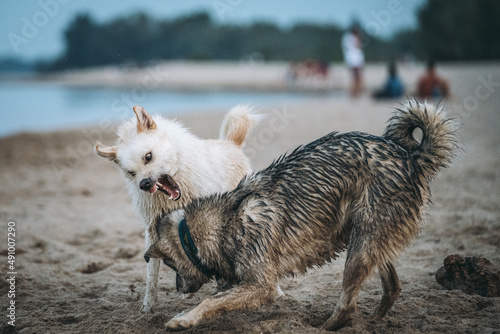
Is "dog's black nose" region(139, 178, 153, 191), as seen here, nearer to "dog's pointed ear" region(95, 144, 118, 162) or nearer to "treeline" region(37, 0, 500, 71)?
"dog's pointed ear" region(95, 144, 118, 162)

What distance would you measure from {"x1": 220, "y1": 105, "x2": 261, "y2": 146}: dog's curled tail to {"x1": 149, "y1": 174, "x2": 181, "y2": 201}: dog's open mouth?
1.26 meters

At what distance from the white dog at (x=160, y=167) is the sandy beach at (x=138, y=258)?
71cm

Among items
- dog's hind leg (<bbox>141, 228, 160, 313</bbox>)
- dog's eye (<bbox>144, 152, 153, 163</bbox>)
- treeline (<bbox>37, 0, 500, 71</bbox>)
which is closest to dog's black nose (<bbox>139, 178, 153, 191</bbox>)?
dog's eye (<bbox>144, 152, 153, 163</bbox>)

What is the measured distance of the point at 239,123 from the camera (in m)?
5.22

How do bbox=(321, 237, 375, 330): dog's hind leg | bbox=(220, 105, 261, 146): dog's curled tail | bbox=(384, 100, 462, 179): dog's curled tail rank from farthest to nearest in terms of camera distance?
bbox=(220, 105, 261, 146): dog's curled tail, bbox=(384, 100, 462, 179): dog's curled tail, bbox=(321, 237, 375, 330): dog's hind leg

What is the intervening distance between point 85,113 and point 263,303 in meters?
23.3

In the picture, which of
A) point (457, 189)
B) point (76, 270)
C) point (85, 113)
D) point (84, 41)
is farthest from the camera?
point (84, 41)

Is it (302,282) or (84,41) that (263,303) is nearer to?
(302,282)

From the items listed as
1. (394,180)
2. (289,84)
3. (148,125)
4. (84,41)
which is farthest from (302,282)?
(84,41)

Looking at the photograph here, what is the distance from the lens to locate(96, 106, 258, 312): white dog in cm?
402

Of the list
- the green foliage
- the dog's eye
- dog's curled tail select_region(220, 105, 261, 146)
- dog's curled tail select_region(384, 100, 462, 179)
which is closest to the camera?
dog's curled tail select_region(384, 100, 462, 179)

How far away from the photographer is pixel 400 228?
3559 mm

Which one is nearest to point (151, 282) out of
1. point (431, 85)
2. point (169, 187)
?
point (169, 187)

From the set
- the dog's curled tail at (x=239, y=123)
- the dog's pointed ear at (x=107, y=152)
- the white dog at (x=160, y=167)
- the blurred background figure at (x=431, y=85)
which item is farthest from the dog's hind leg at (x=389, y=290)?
the blurred background figure at (x=431, y=85)
